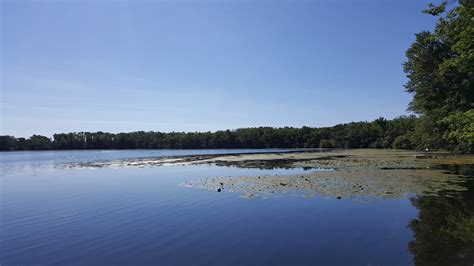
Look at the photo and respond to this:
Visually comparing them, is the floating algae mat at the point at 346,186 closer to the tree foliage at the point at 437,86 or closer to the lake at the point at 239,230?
the lake at the point at 239,230

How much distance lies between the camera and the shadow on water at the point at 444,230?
292 inches

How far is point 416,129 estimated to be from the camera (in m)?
48.4

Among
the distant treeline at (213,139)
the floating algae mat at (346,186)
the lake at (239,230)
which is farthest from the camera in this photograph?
the distant treeline at (213,139)

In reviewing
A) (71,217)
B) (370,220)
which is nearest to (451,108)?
(370,220)

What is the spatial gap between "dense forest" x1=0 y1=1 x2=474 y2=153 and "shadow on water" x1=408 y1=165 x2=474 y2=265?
8.59 ft

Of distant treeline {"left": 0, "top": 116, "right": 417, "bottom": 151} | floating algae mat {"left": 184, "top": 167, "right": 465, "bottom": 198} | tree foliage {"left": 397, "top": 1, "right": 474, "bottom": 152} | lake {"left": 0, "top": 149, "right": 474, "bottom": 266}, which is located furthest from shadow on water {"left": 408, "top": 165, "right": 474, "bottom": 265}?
distant treeline {"left": 0, "top": 116, "right": 417, "bottom": 151}

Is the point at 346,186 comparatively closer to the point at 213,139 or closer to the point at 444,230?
the point at 444,230

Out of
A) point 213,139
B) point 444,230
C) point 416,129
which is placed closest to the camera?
point 444,230

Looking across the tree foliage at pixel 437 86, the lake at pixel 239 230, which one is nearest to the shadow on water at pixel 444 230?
the lake at pixel 239 230

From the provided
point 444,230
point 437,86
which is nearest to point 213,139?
point 437,86

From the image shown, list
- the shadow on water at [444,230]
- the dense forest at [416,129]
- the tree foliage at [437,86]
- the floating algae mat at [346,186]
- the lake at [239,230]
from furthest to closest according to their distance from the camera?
the tree foliage at [437,86]
the floating algae mat at [346,186]
the dense forest at [416,129]
the lake at [239,230]
the shadow on water at [444,230]

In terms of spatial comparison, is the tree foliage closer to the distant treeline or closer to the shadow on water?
the shadow on water

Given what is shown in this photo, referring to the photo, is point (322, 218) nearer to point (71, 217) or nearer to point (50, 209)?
point (71, 217)

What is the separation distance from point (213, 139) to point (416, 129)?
91.3m
